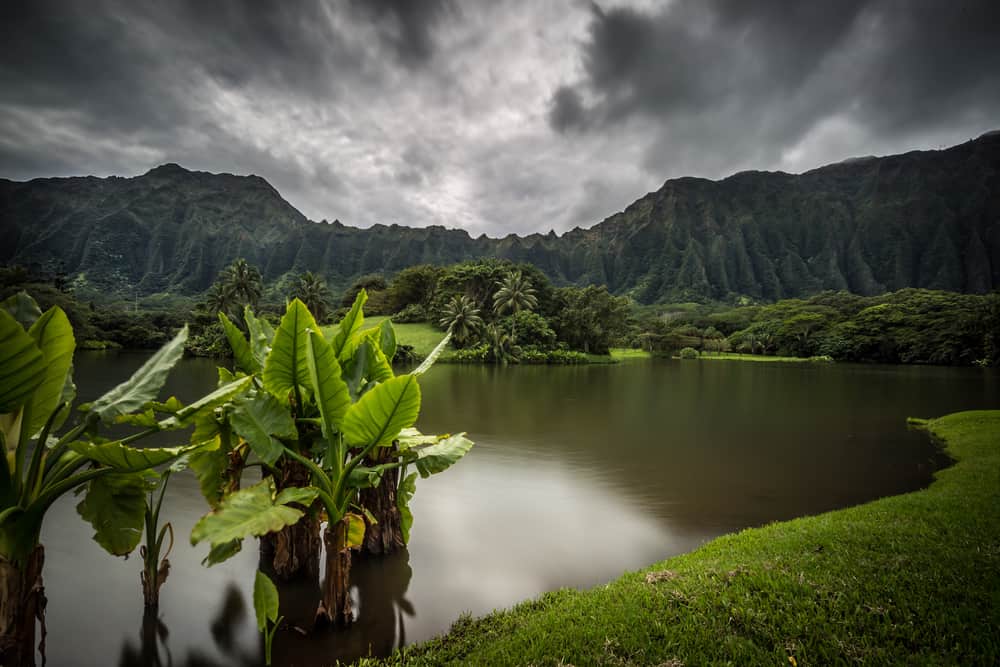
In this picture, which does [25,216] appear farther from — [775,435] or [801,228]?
[801,228]

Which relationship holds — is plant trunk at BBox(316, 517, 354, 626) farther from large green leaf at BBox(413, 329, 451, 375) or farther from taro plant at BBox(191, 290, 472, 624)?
large green leaf at BBox(413, 329, 451, 375)

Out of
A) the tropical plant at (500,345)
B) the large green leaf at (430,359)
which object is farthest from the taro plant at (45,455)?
the tropical plant at (500,345)

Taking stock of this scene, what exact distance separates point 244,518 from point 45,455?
1343 millimetres

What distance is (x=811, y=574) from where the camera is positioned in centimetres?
346

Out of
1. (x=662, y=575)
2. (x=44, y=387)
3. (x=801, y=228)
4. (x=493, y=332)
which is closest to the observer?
(x=44, y=387)

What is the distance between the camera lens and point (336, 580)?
3.17m

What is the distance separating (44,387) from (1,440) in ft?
1.51

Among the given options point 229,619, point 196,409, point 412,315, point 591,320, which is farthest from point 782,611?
point 412,315

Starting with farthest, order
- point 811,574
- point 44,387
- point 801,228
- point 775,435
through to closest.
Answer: point 801,228 → point 775,435 → point 811,574 → point 44,387

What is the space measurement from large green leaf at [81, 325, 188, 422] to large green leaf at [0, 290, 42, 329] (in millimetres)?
610

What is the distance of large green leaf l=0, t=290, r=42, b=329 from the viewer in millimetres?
2637

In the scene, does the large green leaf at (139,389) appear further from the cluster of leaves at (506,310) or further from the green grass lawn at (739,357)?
the green grass lawn at (739,357)

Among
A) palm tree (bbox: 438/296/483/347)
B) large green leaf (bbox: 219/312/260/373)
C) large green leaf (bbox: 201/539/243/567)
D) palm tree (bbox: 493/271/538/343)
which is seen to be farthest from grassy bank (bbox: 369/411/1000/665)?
palm tree (bbox: 493/271/538/343)

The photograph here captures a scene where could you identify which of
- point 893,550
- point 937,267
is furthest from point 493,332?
point 937,267
